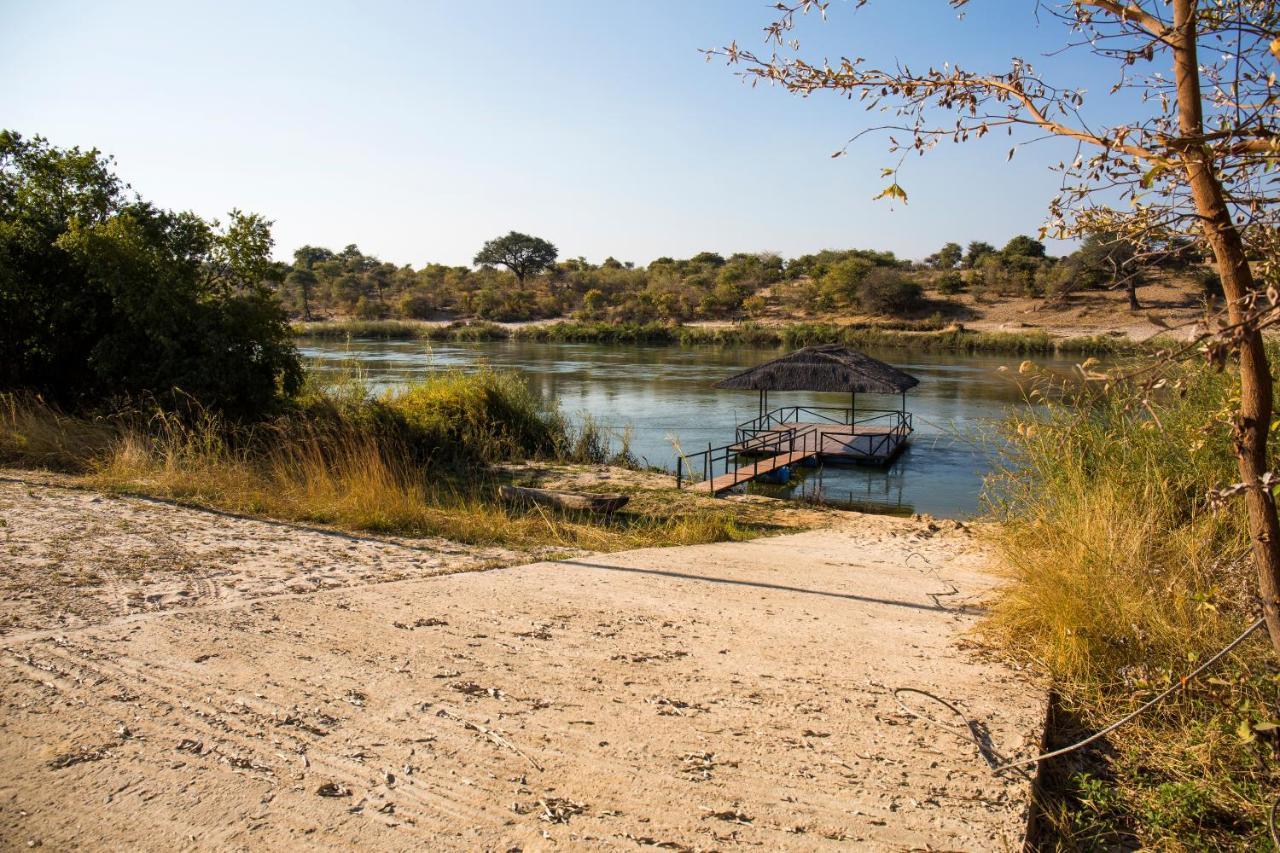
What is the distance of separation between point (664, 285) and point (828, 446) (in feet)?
193

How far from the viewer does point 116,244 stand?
13.2 metres

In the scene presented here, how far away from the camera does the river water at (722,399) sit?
18234mm

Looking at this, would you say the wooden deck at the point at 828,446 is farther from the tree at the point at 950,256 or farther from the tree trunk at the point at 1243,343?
the tree at the point at 950,256

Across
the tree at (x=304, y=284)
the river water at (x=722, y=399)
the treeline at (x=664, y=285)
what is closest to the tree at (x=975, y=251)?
the treeline at (x=664, y=285)

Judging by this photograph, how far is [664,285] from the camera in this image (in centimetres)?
7988

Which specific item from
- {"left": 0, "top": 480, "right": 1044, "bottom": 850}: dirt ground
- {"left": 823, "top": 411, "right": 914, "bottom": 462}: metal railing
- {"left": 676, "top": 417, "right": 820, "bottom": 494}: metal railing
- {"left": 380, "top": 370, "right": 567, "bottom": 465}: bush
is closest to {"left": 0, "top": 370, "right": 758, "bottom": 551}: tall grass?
{"left": 380, "top": 370, "right": 567, "bottom": 465}: bush

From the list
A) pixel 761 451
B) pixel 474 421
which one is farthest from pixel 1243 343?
pixel 761 451

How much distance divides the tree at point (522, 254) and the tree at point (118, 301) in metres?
84.1

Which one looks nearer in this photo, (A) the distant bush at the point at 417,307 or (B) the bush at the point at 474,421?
(B) the bush at the point at 474,421

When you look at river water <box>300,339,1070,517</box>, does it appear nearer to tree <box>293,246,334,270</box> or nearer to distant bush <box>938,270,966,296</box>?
distant bush <box>938,270,966,296</box>

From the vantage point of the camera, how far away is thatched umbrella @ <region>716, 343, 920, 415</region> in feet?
72.2

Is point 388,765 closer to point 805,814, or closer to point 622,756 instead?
point 622,756

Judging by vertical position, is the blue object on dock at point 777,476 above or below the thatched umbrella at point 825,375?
below

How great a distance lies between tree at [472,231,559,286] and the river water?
36749 mm
